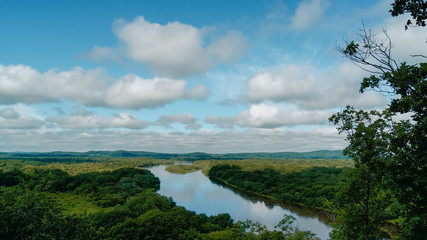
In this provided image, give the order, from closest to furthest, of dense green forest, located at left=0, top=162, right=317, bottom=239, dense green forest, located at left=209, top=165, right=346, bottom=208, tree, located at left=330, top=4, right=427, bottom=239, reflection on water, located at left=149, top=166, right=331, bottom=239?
tree, located at left=330, top=4, right=427, bottom=239, dense green forest, located at left=0, top=162, right=317, bottom=239, reflection on water, located at left=149, top=166, right=331, bottom=239, dense green forest, located at left=209, top=165, right=346, bottom=208

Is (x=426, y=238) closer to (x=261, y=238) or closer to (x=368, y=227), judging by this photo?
(x=368, y=227)

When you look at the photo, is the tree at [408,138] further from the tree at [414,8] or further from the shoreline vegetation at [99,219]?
the shoreline vegetation at [99,219]

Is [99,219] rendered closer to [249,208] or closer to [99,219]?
[99,219]

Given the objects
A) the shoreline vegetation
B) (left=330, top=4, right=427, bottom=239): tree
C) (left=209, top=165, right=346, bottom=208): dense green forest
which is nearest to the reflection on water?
(left=209, top=165, right=346, bottom=208): dense green forest

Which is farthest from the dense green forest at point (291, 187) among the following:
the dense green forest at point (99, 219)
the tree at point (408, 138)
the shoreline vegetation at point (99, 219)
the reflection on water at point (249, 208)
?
the tree at point (408, 138)

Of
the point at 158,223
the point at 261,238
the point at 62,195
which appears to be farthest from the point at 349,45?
the point at 62,195

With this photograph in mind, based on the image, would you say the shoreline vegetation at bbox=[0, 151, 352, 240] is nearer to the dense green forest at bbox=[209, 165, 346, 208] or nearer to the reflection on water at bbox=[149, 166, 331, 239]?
the reflection on water at bbox=[149, 166, 331, 239]

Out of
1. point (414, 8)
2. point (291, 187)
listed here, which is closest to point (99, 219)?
point (414, 8)

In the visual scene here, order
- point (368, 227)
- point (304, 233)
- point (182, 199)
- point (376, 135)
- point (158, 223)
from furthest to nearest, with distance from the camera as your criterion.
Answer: point (182, 199) → point (158, 223) → point (304, 233) → point (368, 227) → point (376, 135)
